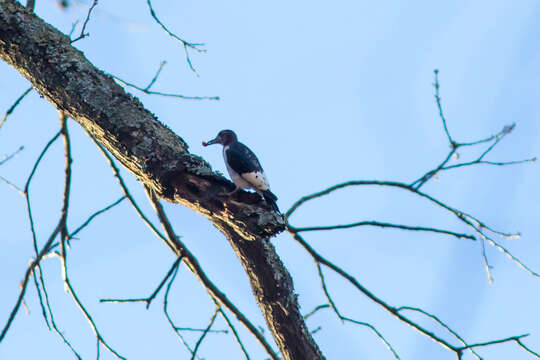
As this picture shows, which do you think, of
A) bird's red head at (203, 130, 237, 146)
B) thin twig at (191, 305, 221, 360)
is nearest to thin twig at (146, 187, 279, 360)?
thin twig at (191, 305, 221, 360)

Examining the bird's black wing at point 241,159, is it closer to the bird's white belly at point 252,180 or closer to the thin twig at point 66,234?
the bird's white belly at point 252,180

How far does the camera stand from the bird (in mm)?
3395

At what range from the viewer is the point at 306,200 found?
2.95 m

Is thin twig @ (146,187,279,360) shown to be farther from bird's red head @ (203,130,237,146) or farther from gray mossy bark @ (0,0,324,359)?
bird's red head @ (203,130,237,146)

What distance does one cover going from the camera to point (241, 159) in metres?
3.84

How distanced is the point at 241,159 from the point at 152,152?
1211 mm

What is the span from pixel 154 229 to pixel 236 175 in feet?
2.06

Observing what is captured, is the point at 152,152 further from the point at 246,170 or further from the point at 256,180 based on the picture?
the point at 246,170

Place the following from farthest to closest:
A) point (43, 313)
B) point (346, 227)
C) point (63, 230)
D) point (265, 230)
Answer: point (63, 230), point (43, 313), point (346, 227), point (265, 230)

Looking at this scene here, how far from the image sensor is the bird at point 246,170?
3.39 meters

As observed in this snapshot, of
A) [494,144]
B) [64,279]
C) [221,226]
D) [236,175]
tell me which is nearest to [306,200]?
[221,226]

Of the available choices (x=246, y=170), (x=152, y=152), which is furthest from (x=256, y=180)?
(x=152, y=152)

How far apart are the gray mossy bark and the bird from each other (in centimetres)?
41

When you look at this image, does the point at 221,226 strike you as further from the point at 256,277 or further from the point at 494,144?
the point at 494,144
